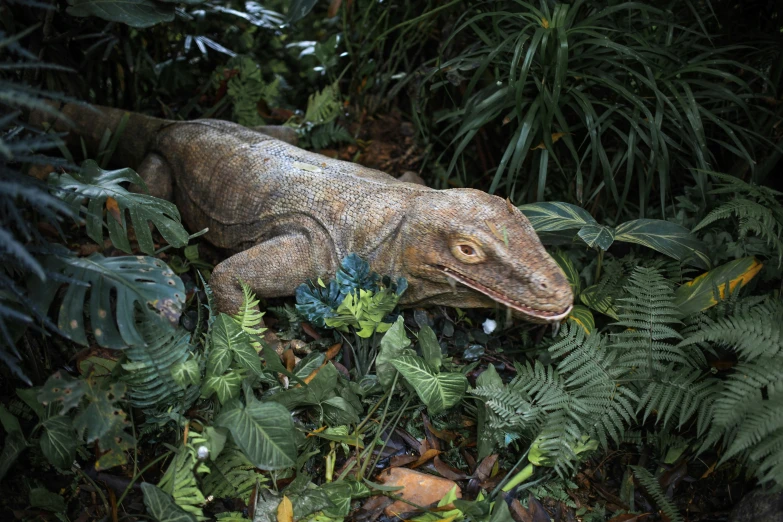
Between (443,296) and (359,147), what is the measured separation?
2.00 m

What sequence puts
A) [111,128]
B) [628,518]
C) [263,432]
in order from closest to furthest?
[263,432]
[628,518]
[111,128]

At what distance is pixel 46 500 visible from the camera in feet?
7.78

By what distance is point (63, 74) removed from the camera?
373 centimetres

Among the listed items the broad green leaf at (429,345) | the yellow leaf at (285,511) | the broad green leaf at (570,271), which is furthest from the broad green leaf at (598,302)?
the yellow leaf at (285,511)

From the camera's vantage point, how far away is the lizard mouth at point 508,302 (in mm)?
2695

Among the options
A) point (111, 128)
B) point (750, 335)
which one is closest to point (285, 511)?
point (750, 335)

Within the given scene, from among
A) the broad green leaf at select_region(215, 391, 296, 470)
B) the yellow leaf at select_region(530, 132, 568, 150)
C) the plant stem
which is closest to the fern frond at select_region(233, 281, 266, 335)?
the broad green leaf at select_region(215, 391, 296, 470)

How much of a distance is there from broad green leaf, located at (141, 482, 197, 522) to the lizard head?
1.48m

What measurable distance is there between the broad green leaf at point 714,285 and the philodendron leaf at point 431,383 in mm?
1189

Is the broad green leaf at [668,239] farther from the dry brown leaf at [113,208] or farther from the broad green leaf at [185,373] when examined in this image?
the dry brown leaf at [113,208]

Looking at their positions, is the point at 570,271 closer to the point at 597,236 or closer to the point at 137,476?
the point at 597,236

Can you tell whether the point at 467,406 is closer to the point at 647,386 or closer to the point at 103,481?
the point at 647,386

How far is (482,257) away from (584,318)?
71 cm

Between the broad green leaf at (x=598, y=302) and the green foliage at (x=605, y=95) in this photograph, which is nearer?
the broad green leaf at (x=598, y=302)
